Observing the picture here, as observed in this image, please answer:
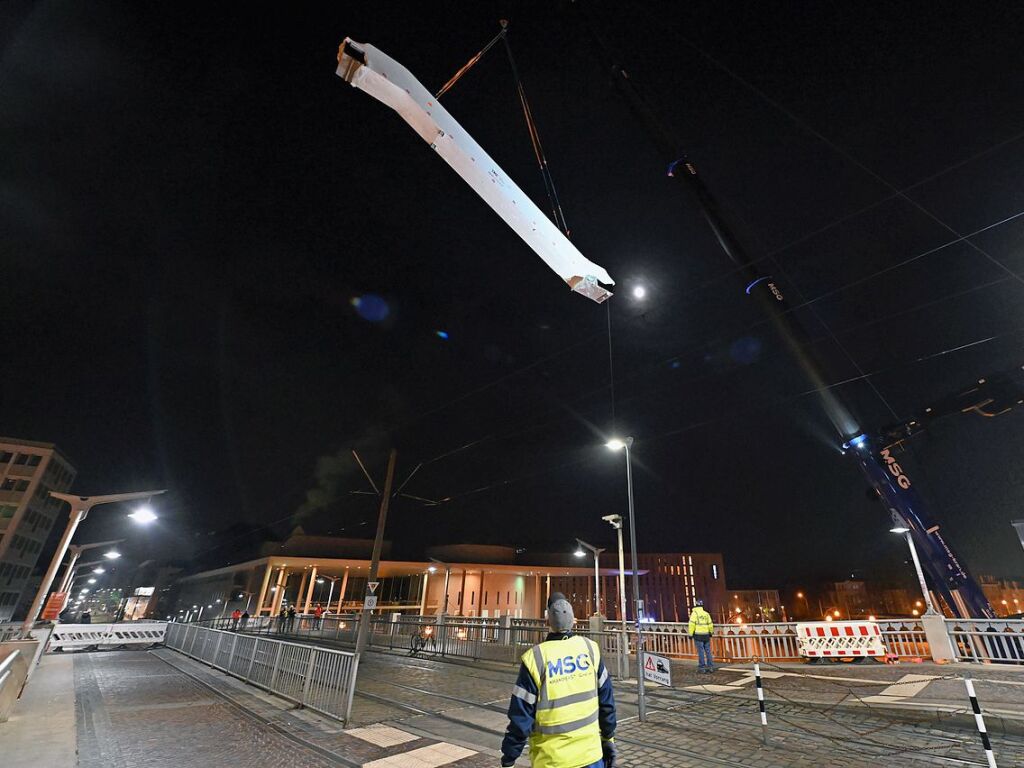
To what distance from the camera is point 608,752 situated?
3477mm

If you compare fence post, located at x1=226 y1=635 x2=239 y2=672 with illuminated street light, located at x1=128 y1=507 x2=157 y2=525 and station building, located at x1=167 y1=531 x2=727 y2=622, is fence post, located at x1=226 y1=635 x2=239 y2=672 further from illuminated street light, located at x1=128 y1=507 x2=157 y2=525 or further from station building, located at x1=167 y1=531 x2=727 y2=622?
station building, located at x1=167 y1=531 x2=727 y2=622

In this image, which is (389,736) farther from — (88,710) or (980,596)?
(980,596)

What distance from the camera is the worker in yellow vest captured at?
326 centimetres

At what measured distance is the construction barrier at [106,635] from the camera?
859 inches

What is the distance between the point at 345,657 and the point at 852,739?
8.25 m

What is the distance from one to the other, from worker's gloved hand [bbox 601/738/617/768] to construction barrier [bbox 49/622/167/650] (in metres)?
29.2

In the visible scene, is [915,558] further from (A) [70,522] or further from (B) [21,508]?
(B) [21,508]

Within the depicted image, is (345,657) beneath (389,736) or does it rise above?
above

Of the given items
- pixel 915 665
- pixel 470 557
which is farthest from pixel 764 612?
pixel 915 665

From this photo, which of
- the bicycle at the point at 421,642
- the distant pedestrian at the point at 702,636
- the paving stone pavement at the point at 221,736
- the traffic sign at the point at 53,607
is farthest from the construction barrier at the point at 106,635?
the distant pedestrian at the point at 702,636

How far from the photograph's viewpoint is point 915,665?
42.7ft

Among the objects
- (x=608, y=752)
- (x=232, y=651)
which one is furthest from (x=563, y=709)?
(x=232, y=651)

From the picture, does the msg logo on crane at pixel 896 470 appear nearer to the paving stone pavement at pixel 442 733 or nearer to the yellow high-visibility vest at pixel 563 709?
the paving stone pavement at pixel 442 733

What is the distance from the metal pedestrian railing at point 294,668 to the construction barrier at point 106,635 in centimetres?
1297
